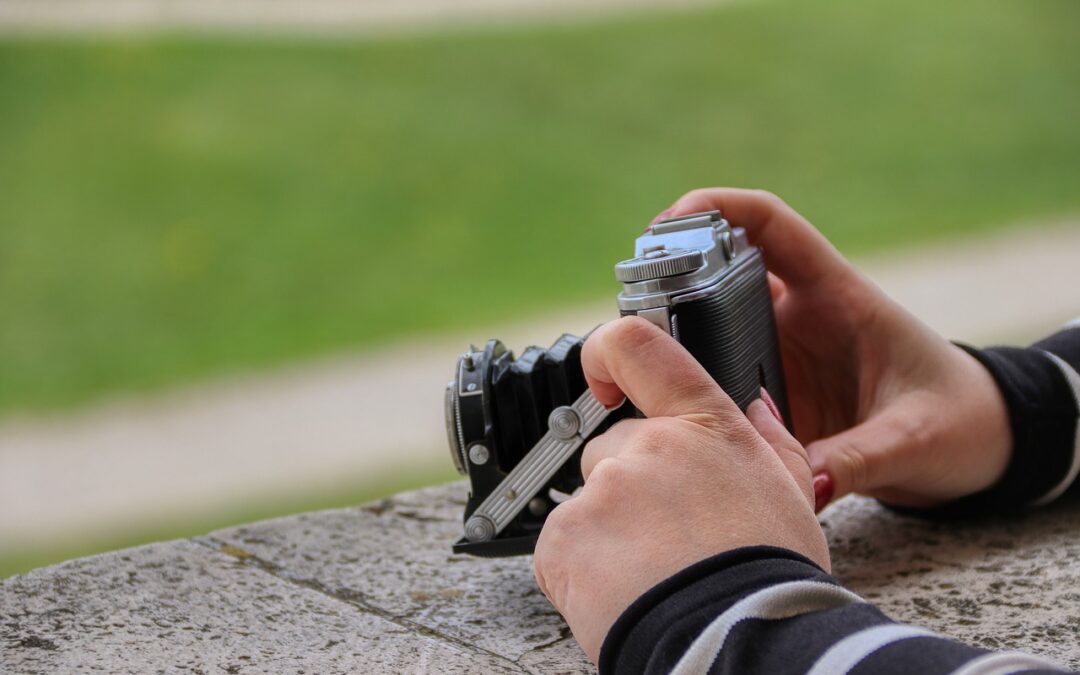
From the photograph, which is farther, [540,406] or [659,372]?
[540,406]

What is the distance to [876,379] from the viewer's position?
3.26 feet

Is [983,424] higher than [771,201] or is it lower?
lower

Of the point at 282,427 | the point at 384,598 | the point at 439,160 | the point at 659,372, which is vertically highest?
the point at 439,160

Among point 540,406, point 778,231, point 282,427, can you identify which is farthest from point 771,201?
point 282,427

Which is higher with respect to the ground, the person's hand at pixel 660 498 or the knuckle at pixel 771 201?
the knuckle at pixel 771 201

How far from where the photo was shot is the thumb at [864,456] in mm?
909

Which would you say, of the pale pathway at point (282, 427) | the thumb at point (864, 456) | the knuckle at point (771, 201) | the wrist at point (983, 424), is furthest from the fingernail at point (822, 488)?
the pale pathway at point (282, 427)

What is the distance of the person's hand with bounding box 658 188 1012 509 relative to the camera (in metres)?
0.94

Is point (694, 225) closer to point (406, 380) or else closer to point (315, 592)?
point (315, 592)

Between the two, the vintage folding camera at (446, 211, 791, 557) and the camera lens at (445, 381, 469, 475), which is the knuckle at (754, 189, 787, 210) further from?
the camera lens at (445, 381, 469, 475)

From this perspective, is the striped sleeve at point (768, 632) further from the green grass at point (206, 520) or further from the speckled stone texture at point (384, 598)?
the green grass at point (206, 520)

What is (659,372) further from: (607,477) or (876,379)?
(876,379)

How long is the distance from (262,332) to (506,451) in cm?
363

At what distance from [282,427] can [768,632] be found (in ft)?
11.2
